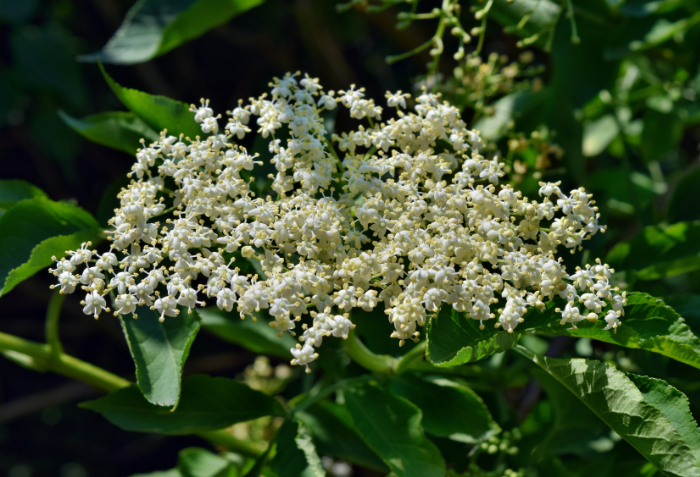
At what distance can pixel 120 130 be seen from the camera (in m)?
1.26

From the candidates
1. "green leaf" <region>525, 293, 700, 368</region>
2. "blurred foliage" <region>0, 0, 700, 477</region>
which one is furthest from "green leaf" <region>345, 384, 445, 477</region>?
"green leaf" <region>525, 293, 700, 368</region>

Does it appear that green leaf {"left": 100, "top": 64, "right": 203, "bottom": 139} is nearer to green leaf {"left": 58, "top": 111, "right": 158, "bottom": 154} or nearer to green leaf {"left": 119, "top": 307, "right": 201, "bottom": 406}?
green leaf {"left": 58, "top": 111, "right": 158, "bottom": 154}

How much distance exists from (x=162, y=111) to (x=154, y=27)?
1.28ft

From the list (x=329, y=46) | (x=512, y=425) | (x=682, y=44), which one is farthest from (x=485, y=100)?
(x=512, y=425)

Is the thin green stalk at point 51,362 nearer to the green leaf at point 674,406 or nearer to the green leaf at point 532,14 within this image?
the green leaf at point 674,406

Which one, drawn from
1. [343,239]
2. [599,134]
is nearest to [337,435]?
[343,239]

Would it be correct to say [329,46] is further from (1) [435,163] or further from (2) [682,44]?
(1) [435,163]

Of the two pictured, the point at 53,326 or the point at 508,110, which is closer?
the point at 53,326

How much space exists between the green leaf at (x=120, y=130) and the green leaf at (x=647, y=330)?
0.84 m

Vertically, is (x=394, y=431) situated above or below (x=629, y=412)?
below

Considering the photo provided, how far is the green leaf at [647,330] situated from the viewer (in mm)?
876

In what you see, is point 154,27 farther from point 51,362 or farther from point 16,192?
point 51,362

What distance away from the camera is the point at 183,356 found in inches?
37.4

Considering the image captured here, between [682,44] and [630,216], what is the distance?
1.63 feet
